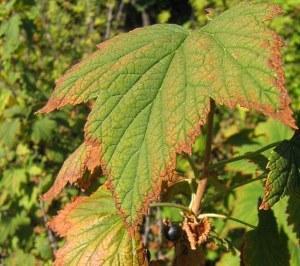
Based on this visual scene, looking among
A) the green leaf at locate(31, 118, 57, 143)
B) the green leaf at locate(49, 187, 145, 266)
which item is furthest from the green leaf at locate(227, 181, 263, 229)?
the green leaf at locate(31, 118, 57, 143)

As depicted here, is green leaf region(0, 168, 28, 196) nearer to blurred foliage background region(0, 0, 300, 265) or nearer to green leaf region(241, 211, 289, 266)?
blurred foliage background region(0, 0, 300, 265)

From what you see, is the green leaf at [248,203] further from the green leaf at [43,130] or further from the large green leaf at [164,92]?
the green leaf at [43,130]

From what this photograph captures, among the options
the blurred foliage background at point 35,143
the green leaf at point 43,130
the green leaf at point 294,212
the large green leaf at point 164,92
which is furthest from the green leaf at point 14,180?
the large green leaf at point 164,92

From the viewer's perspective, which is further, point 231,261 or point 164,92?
point 231,261

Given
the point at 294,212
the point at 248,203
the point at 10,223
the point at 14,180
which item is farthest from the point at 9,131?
the point at 294,212

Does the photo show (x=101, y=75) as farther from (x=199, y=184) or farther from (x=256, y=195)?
(x=256, y=195)

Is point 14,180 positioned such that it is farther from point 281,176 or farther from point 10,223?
point 281,176

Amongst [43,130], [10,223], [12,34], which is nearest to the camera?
[43,130]
